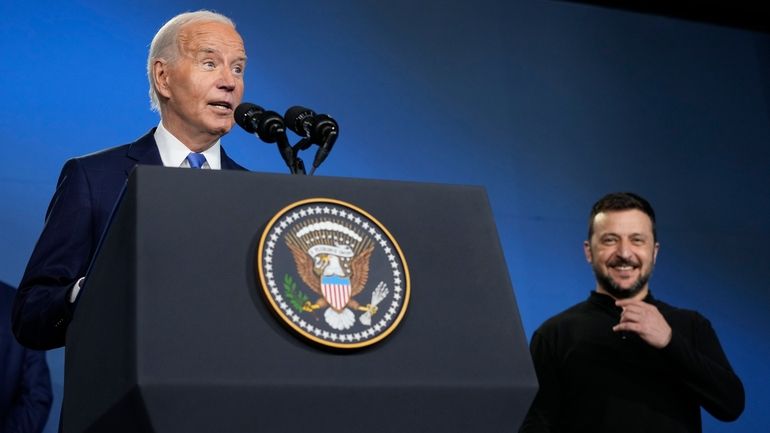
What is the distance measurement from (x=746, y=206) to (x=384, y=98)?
5.54ft

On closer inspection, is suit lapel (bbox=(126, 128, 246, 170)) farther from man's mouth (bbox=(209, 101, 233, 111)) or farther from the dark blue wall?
the dark blue wall

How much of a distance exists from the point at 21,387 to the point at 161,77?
134 centimetres

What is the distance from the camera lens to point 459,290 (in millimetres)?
1175

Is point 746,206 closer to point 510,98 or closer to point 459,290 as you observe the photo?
point 510,98

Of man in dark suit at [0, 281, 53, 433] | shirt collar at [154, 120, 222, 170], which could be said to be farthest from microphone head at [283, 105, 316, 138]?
man in dark suit at [0, 281, 53, 433]

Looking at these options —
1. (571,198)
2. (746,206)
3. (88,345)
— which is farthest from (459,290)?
(746,206)

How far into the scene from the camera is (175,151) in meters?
1.87

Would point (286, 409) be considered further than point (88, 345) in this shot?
No

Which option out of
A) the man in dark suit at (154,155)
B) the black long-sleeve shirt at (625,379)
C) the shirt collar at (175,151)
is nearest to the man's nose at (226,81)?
the man in dark suit at (154,155)

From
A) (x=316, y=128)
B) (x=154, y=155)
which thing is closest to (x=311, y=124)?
(x=316, y=128)

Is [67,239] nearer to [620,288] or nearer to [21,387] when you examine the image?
[21,387]

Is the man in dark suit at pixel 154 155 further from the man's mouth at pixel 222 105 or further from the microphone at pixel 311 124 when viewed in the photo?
the microphone at pixel 311 124

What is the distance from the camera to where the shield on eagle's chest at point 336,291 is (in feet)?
3.61

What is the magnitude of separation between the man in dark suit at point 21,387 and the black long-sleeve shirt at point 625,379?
1.39 metres
